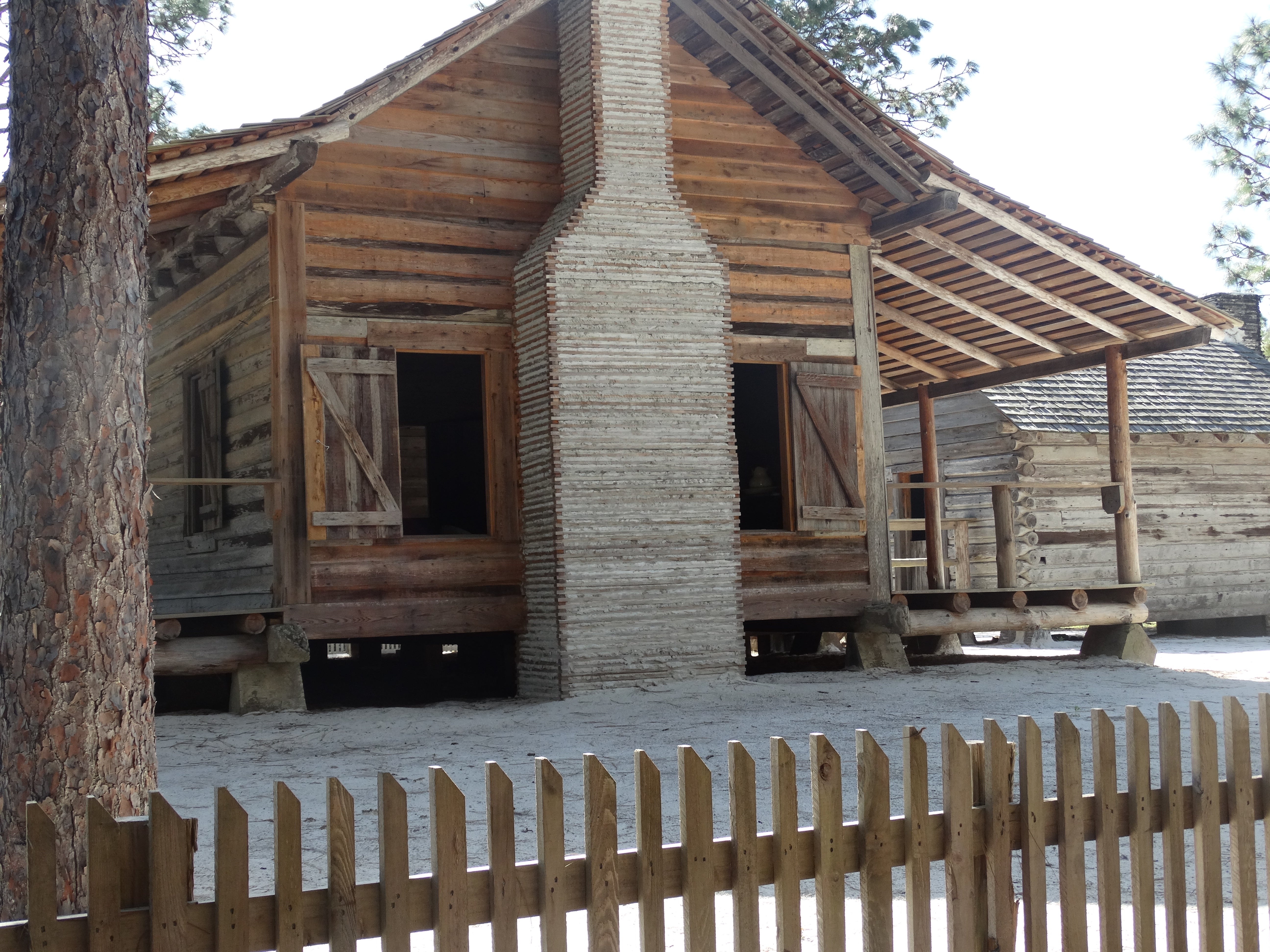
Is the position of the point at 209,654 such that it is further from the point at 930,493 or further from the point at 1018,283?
the point at 930,493

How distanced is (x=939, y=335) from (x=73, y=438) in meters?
13.0

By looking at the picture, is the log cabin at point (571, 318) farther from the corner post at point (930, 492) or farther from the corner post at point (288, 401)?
the corner post at point (930, 492)

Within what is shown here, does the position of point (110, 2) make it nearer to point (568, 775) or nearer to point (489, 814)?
point (489, 814)

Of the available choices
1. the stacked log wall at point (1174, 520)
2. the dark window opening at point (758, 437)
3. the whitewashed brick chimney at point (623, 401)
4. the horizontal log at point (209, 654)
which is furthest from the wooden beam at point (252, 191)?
the stacked log wall at point (1174, 520)

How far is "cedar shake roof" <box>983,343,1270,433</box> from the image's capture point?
66.8 ft

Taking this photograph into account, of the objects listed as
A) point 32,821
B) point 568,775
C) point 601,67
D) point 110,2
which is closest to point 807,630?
point 601,67

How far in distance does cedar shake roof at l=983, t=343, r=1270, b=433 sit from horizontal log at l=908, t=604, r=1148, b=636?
18.7ft

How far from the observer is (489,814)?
3.08 metres

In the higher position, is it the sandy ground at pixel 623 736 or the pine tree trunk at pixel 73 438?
the pine tree trunk at pixel 73 438

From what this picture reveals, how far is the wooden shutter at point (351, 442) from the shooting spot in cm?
1080

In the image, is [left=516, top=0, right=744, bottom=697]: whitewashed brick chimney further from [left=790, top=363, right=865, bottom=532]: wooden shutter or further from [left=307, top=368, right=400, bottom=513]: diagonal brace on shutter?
[left=307, top=368, right=400, bottom=513]: diagonal brace on shutter

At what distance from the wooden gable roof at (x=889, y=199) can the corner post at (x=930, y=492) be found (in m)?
1.65

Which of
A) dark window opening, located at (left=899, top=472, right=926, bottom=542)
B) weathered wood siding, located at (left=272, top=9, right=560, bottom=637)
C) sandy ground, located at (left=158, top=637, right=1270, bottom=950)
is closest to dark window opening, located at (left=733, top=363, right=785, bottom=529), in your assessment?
dark window opening, located at (left=899, top=472, right=926, bottom=542)

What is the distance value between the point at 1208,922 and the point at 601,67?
9.03 meters
